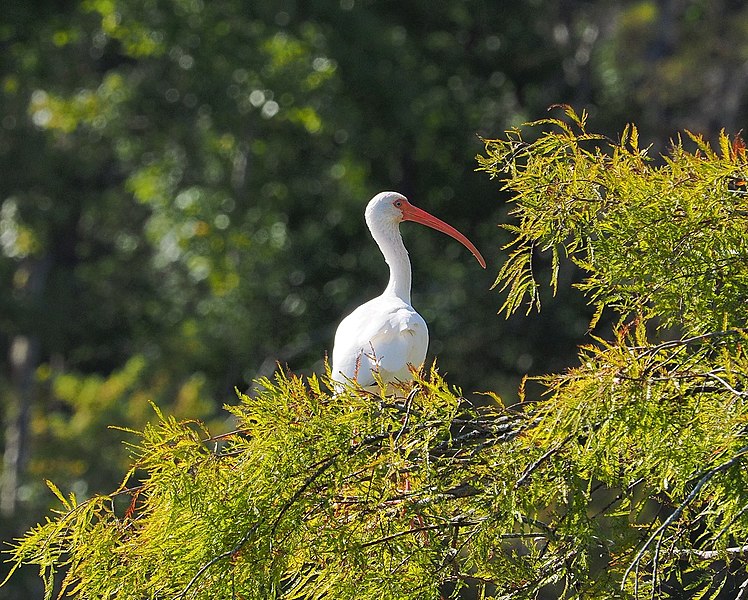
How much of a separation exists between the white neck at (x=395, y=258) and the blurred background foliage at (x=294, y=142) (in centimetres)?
775

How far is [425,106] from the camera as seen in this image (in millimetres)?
17312

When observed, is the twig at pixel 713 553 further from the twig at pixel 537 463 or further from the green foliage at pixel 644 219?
the green foliage at pixel 644 219

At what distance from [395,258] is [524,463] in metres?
3.74

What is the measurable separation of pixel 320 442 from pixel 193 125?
1453 cm

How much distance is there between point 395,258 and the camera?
309 inches

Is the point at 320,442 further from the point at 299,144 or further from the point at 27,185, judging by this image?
the point at 27,185

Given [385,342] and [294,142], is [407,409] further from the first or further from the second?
[294,142]

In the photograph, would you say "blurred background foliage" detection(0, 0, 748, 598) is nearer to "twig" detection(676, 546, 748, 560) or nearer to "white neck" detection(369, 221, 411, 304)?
"white neck" detection(369, 221, 411, 304)

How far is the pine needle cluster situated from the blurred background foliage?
1111cm

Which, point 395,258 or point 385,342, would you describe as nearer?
point 385,342

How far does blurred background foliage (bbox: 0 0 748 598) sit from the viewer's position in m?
17.0

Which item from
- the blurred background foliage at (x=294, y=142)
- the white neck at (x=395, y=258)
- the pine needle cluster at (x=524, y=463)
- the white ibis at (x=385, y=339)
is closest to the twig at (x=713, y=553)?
the pine needle cluster at (x=524, y=463)

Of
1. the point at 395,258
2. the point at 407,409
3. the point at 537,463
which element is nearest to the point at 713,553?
the point at 537,463

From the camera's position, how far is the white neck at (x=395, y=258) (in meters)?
7.72
